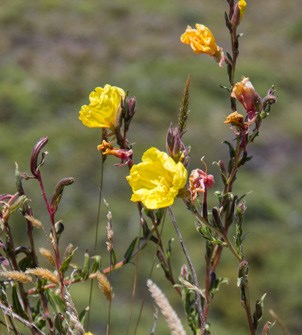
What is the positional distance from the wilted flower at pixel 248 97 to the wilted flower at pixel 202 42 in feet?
0.54

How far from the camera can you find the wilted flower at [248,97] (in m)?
1.21

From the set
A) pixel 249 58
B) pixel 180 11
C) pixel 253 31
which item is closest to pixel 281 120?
pixel 249 58

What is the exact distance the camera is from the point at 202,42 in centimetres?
140

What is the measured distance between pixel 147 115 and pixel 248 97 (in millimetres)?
8546

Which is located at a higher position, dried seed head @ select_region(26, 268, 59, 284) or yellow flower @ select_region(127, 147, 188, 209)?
yellow flower @ select_region(127, 147, 188, 209)

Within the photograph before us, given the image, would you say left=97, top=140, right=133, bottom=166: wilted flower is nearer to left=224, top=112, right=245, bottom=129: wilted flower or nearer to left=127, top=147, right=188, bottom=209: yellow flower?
left=127, top=147, right=188, bottom=209: yellow flower

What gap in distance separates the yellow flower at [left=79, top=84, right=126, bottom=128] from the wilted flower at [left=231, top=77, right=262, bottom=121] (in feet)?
0.63

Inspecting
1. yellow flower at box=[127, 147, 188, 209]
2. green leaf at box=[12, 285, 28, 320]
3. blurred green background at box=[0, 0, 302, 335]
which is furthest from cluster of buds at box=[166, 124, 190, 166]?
green leaf at box=[12, 285, 28, 320]

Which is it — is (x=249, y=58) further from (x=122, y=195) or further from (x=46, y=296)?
(x=46, y=296)

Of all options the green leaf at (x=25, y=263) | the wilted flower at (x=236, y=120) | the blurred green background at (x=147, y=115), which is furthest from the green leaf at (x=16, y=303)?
the wilted flower at (x=236, y=120)

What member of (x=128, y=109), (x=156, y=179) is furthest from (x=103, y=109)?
(x=156, y=179)

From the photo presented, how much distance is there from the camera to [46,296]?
4.36ft

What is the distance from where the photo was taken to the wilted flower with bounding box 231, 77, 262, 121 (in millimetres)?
1213

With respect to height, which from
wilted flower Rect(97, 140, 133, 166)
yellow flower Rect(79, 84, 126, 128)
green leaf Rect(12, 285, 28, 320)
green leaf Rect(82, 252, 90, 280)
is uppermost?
yellow flower Rect(79, 84, 126, 128)
